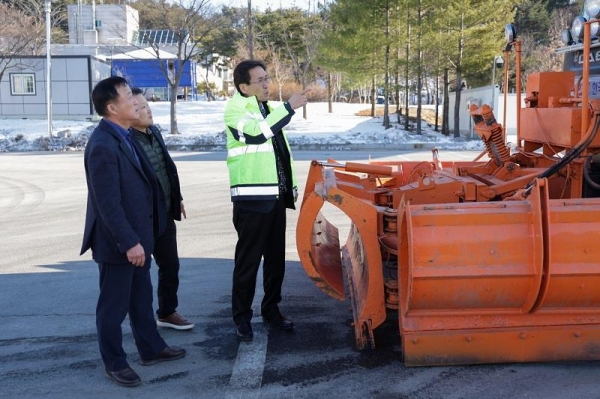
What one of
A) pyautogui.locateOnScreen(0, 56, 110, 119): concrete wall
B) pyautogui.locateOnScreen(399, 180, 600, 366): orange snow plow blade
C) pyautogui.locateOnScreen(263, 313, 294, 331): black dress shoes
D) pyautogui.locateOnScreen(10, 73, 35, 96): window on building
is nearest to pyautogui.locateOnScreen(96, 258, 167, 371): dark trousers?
pyautogui.locateOnScreen(263, 313, 294, 331): black dress shoes

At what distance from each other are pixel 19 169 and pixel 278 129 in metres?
13.7

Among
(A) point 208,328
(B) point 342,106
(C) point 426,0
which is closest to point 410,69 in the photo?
(C) point 426,0

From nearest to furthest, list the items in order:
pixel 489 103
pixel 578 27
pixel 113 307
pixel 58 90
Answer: pixel 113 307, pixel 578 27, pixel 489 103, pixel 58 90

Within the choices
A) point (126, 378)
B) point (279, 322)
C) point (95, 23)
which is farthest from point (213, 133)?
point (95, 23)

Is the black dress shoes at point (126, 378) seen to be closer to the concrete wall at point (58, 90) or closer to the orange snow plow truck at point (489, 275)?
the orange snow plow truck at point (489, 275)

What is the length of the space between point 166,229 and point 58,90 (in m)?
29.9

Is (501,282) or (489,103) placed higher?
Answer: (489,103)

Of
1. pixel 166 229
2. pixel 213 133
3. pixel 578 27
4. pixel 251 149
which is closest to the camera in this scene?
pixel 251 149

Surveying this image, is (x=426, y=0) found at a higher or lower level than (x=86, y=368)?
higher

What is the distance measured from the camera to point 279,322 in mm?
4641

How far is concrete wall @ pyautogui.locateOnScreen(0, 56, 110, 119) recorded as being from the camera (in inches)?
1241

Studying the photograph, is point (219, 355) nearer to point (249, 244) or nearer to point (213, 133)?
point (249, 244)

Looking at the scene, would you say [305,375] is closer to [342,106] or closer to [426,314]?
[426,314]

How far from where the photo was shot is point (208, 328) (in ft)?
15.6
